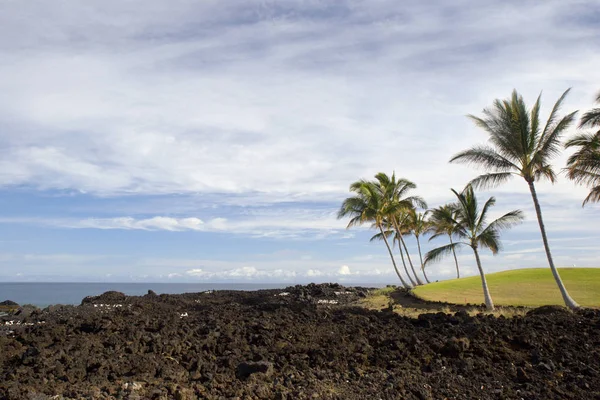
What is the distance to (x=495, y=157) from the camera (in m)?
23.2

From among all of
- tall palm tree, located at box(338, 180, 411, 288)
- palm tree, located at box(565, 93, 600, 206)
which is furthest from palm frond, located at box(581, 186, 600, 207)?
tall palm tree, located at box(338, 180, 411, 288)

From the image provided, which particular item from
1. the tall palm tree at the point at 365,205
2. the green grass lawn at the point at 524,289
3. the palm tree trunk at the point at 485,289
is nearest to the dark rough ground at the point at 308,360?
the palm tree trunk at the point at 485,289

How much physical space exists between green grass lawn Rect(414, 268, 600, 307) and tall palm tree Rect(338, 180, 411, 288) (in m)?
6.89

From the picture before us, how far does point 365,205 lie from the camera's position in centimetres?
3800

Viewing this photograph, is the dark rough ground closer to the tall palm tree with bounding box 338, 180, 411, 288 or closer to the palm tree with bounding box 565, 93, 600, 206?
the palm tree with bounding box 565, 93, 600, 206

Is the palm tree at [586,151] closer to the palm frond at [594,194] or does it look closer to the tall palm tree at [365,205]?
the palm frond at [594,194]

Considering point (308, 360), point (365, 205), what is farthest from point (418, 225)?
point (308, 360)

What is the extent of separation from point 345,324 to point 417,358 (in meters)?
5.09

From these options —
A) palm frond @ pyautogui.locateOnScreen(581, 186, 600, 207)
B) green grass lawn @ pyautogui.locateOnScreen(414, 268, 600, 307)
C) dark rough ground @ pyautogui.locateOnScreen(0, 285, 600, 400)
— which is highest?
palm frond @ pyautogui.locateOnScreen(581, 186, 600, 207)

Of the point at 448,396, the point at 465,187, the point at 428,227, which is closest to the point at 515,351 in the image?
the point at 448,396

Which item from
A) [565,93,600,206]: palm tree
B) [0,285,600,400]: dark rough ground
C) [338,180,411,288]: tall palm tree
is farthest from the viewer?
[338,180,411,288]: tall palm tree

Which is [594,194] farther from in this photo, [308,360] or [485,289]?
[308,360]

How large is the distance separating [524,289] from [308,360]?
23186 mm

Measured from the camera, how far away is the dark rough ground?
868 cm
